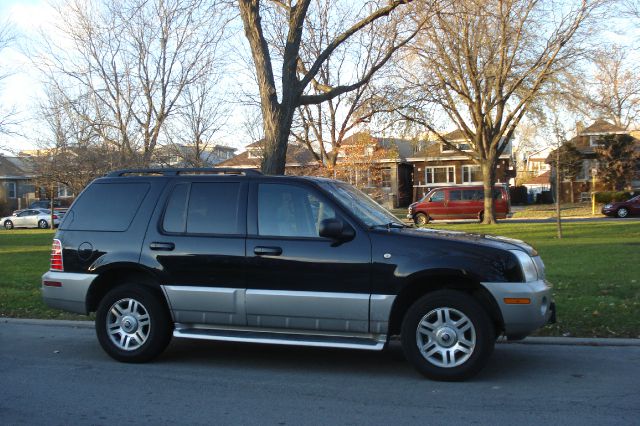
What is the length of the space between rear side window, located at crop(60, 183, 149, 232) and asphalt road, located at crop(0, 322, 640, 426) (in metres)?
1.46

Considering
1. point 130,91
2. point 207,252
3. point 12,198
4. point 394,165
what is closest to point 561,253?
point 207,252

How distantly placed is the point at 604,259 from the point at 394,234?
32.1ft

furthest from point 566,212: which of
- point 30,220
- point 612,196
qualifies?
point 30,220

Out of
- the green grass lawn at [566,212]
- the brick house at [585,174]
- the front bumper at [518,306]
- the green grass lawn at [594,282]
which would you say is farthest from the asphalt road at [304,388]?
the brick house at [585,174]

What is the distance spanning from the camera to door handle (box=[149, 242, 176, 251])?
22.2 ft

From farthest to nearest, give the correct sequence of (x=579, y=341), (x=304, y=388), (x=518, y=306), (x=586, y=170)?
(x=586, y=170) → (x=579, y=341) → (x=304, y=388) → (x=518, y=306)

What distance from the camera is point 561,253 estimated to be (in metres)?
16.0

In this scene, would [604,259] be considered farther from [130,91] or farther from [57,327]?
[130,91]

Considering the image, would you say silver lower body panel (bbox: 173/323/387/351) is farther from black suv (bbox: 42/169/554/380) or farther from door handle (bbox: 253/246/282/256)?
door handle (bbox: 253/246/282/256)

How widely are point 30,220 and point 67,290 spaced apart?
3965cm

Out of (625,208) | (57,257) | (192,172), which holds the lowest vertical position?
(625,208)

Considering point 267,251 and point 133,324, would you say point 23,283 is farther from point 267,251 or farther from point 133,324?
point 267,251

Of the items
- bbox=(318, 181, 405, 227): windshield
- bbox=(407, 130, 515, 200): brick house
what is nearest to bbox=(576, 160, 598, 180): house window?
bbox=(407, 130, 515, 200): brick house

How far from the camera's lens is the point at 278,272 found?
251 inches
